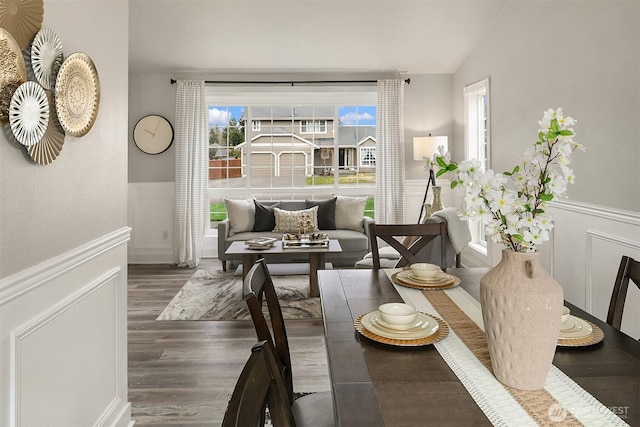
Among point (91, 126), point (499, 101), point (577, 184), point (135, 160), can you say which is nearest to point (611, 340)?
point (91, 126)

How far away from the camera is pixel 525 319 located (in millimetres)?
1013

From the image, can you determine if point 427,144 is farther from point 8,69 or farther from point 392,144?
point 8,69

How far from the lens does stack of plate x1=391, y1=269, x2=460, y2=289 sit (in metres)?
1.88

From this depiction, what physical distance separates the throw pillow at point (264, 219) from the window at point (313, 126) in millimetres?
1398

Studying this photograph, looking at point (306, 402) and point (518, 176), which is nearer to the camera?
point (518, 176)

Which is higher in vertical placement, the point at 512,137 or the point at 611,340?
the point at 512,137

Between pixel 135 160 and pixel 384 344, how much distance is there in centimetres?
551

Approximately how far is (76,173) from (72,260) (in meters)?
0.32

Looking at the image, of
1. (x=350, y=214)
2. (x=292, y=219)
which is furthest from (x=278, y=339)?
(x=350, y=214)

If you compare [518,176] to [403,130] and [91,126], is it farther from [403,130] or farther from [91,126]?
[403,130]

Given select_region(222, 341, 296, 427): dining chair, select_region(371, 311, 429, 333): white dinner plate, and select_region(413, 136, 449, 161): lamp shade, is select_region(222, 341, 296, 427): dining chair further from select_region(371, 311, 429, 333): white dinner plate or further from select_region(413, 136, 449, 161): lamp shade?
select_region(413, 136, 449, 161): lamp shade

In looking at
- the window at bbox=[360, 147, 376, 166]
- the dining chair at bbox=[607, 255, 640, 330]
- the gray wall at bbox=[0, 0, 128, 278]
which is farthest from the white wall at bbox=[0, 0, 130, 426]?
the window at bbox=[360, 147, 376, 166]

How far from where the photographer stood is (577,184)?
11.3 feet

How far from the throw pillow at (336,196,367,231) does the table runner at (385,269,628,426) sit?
14.3ft
